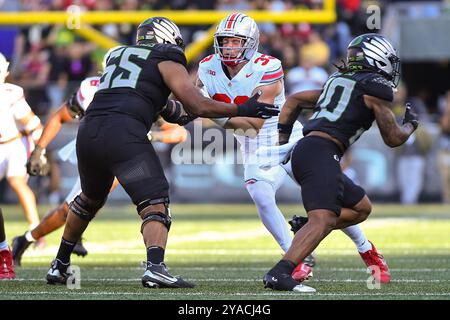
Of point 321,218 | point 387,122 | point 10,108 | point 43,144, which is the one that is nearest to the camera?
point 321,218

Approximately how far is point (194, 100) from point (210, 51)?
12082 mm

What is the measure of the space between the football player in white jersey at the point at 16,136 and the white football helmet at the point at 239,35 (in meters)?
2.12

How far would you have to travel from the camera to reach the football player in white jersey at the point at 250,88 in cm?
727

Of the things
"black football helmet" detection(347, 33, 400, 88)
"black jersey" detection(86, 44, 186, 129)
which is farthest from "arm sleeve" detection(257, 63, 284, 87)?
"black jersey" detection(86, 44, 186, 129)

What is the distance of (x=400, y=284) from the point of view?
22.4 ft

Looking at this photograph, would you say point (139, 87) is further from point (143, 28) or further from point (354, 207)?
point (354, 207)

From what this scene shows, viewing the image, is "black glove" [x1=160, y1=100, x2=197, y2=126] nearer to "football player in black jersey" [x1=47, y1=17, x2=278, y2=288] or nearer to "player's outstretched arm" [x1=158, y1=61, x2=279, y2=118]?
"football player in black jersey" [x1=47, y1=17, x2=278, y2=288]

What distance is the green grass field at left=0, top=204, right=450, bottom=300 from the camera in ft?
20.6

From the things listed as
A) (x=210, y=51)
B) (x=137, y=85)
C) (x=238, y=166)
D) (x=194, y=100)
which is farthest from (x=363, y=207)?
Answer: (x=210, y=51)

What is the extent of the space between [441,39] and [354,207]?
11652mm

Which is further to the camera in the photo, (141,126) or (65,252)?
(65,252)

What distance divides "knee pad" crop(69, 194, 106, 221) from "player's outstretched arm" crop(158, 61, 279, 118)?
85 cm

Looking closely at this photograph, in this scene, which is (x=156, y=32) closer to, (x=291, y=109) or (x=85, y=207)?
(x=291, y=109)

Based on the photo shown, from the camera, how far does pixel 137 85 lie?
662cm
